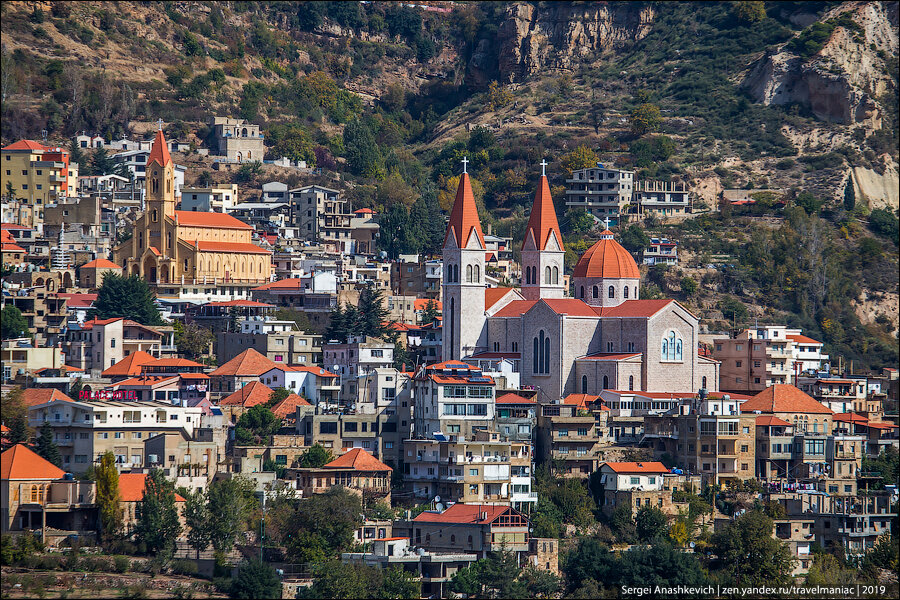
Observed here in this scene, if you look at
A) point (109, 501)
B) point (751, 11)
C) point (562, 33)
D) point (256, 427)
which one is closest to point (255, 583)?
point (109, 501)

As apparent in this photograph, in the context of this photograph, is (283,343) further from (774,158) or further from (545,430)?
(774,158)

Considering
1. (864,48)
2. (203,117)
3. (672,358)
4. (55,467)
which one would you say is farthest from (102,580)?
(864,48)

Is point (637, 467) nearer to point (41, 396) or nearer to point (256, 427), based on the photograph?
point (256, 427)

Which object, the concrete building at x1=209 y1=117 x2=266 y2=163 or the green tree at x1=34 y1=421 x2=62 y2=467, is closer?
the green tree at x1=34 y1=421 x2=62 y2=467

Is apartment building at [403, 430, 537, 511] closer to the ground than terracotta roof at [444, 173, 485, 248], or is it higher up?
closer to the ground

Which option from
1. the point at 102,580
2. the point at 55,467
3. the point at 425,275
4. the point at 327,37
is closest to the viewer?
the point at 102,580

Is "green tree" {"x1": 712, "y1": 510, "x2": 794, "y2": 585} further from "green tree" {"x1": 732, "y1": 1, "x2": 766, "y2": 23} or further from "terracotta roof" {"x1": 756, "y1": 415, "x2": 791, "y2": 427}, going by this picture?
"green tree" {"x1": 732, "y1": 1, "x2": 766, "y2": 23}

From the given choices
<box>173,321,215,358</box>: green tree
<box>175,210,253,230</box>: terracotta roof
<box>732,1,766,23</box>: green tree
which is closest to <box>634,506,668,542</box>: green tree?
<box>173,321,215,358</box>: green tree
